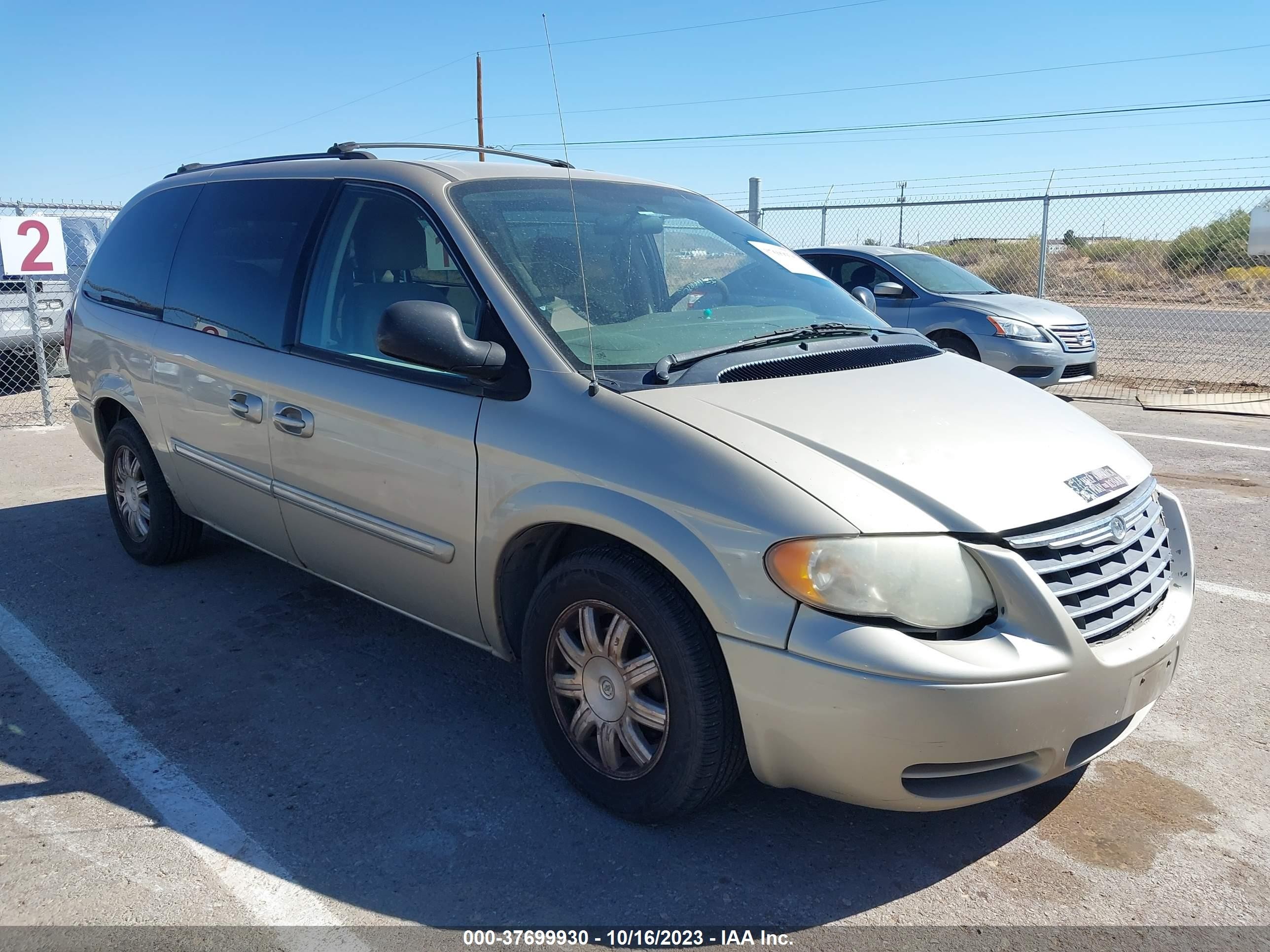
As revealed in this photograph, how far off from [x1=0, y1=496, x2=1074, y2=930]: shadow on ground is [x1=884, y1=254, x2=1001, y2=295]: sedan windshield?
7.96 meters

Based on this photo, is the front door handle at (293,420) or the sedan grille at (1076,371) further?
the sedan grille at (1076,371)

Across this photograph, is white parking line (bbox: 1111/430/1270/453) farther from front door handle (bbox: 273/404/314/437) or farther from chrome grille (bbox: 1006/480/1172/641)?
front door handle (bbox: 273/404/314/437)

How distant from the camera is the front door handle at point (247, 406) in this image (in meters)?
3.96

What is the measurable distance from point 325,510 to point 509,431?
3.37ft

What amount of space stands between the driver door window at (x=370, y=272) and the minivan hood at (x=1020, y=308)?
7.93 meters

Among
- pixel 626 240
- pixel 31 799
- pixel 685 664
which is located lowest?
pixel 31 799

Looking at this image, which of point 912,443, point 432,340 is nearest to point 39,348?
point 432,340

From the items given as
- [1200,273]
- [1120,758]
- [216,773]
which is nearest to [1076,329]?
[1120,758]

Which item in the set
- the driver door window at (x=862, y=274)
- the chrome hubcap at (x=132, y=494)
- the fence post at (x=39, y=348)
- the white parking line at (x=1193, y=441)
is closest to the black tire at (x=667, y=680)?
the chrome hubcap at (x=132, y=494)

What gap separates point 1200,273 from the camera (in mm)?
23141

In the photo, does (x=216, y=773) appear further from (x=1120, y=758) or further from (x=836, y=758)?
(x=1120, y=758)

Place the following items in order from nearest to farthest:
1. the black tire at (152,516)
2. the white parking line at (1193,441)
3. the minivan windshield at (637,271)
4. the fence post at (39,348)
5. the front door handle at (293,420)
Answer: the minivan windshield at (637,271)
the front door handle at (293,420)
the black tire at (152,516)
the white parking line at (1193,441)
the fence post at (39,348)

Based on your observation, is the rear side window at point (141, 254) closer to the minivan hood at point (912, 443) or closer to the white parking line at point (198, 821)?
the white parking line at point (198, 821)

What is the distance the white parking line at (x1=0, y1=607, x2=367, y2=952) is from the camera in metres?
2.58
